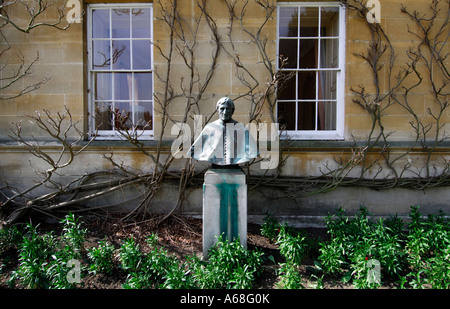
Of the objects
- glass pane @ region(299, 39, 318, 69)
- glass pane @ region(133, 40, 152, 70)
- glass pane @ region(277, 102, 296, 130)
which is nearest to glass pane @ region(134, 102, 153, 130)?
glass pane @ region(133, 40, 152, 70)

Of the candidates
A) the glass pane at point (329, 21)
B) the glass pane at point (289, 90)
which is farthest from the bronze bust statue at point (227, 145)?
the glass pane at point (329, 21)

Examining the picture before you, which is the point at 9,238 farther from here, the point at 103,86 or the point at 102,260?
the point at 103,86

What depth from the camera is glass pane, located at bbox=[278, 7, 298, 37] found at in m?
5.07

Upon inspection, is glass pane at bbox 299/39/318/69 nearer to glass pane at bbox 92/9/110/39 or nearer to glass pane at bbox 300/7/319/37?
glass pane at bbox 300/7/319/37

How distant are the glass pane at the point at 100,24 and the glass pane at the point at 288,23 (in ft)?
9.84

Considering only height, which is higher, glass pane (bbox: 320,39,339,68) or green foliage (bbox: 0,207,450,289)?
glass pane (bbox: 320,39,339,68)

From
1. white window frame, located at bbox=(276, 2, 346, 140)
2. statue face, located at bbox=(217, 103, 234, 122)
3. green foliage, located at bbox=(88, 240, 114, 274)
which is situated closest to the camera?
green foliage, located at bbox=(88, 240, 114, 274)

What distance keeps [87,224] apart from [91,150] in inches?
47.5

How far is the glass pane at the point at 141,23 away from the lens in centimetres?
508

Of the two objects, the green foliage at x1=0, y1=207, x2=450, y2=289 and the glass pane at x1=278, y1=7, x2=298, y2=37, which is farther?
the glass pane at x1=278, y1=7, x2=298, y2=37

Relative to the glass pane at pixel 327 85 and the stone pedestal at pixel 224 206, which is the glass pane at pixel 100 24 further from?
the glass pane at pixel 327 85

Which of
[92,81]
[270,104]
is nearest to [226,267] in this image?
[270,104]

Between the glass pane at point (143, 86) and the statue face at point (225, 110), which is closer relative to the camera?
the statue face at point (225, 110)

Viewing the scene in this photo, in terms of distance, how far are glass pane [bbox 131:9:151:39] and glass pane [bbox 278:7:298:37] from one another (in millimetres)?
2272
